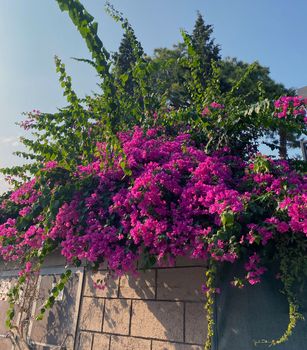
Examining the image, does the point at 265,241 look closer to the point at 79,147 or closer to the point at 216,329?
the point at 216,329

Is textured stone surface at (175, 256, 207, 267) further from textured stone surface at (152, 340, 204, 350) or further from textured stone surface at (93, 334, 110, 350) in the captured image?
textured stone surface at (93, 334, 110, 350)

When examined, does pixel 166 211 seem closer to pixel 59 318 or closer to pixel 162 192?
pixel 162 192

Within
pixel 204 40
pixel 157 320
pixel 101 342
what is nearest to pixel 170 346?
pixel 157 320

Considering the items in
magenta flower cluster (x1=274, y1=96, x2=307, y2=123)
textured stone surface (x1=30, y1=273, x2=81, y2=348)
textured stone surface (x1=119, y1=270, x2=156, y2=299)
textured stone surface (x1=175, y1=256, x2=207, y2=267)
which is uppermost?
magenta flower cluster (x1=274, y1=96, x2=307, y2=123)

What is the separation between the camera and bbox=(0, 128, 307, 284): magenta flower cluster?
247 centimetres

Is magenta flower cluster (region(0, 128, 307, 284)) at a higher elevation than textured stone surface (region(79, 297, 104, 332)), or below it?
higher

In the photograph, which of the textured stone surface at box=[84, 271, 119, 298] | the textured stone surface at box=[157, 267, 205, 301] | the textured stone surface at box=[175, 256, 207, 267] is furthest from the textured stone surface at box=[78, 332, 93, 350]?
the textured stone surface at box=[175, 256, 207, 267]

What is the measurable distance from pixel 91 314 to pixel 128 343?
639 mm

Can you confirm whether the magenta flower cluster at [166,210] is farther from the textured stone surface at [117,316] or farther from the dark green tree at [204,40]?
the dark green tree at [204,40]

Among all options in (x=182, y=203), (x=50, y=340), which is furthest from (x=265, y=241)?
(x=50, y=340)

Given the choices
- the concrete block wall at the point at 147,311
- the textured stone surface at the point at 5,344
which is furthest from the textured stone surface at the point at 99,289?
the textured stone surface at the point at 5,344

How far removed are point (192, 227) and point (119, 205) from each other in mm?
718

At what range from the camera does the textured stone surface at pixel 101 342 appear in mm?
3540

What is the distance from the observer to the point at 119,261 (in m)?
2.76
